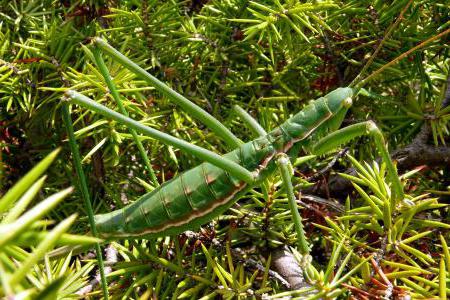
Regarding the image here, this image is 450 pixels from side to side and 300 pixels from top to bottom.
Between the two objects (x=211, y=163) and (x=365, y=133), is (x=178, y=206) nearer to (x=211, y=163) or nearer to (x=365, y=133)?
(x=211, y=163)

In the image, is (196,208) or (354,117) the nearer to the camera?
(196,208)

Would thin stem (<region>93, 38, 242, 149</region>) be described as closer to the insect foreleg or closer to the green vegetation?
the green vegetation

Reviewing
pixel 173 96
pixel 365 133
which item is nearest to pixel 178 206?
pixel 173 96

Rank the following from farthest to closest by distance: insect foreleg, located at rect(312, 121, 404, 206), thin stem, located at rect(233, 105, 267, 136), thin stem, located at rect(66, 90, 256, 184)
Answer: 1. thin stem, located at rect(233, 105, 267, 136)
2. thin stem, located at rect(66, 90, 256, 184)
3. insect foreleg, located at rect(312, 121, 404, 206)

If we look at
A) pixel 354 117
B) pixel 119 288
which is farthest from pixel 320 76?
pixel 119 288

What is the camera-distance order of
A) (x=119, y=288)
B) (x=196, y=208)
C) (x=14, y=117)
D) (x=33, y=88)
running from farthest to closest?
(x=14, y=117) → (x=33, y=88) → (x=196, y=208) → (x=119, y=288)

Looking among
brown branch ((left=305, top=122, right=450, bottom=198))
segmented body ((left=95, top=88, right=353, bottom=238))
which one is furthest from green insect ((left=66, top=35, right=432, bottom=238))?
brown branch ((left=305, top=122, right=450, bottom=198))

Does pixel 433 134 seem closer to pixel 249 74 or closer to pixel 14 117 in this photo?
pixel 249 74

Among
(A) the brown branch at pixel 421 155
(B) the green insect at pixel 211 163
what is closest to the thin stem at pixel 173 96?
(B) the green insect at pixel 211 163

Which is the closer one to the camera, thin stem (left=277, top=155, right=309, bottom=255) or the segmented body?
thin stem (left=277, top=155, right=309, bottom=255)
